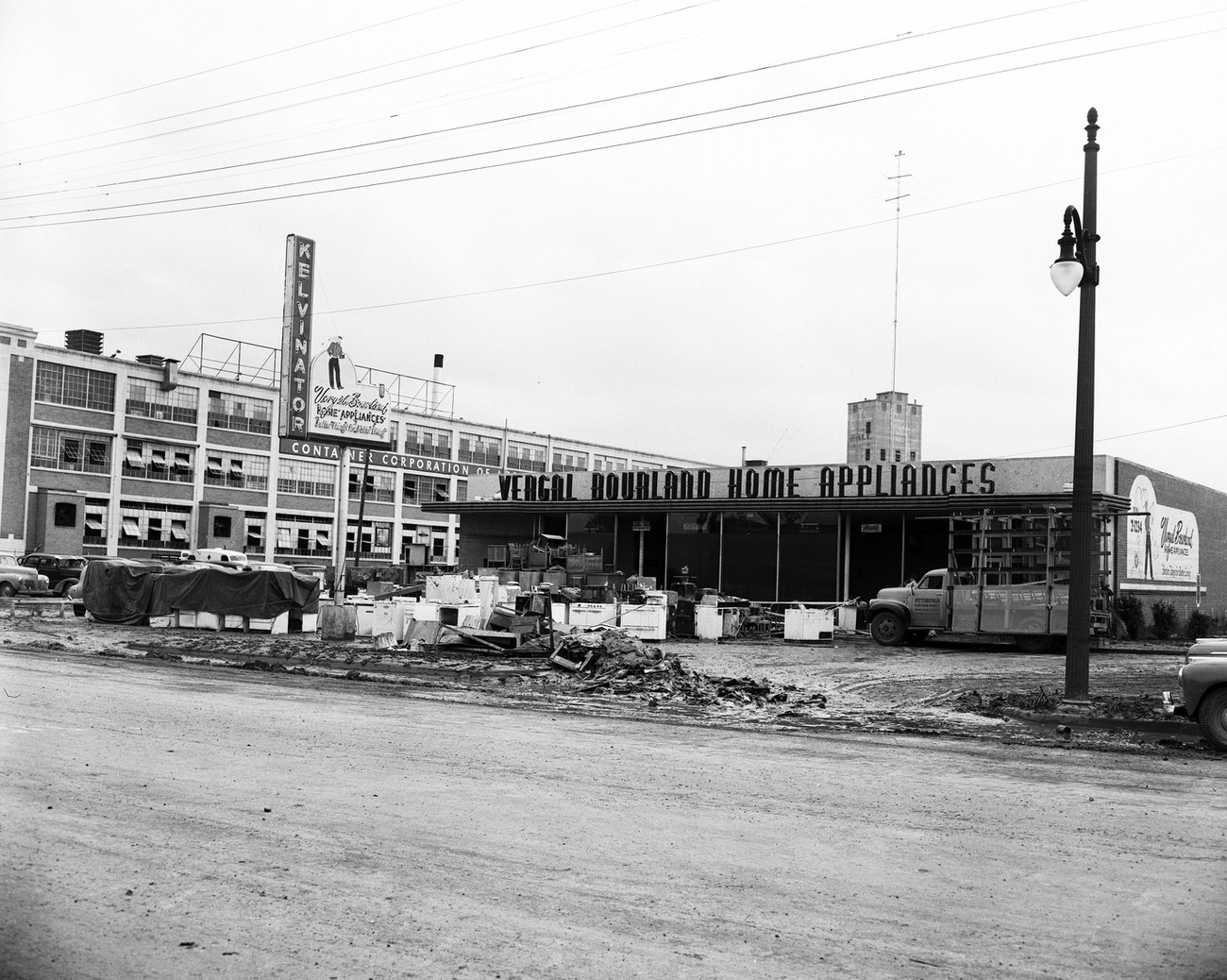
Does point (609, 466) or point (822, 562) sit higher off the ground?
point (609, 466)

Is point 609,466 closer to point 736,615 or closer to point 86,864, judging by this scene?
point 736,615

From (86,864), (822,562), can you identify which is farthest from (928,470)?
(86,864)

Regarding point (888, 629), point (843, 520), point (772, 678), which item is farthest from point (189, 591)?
point (843, 520)

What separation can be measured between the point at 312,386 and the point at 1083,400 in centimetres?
2865

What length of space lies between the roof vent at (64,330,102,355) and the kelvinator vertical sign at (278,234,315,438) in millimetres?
36189

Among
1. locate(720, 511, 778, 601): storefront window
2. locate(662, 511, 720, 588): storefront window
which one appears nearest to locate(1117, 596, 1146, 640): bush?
locate(720, 511, 778, 601): storefront window

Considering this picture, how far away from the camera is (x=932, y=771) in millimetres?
10539

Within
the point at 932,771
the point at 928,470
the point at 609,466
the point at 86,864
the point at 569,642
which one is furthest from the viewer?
the point at 609,466

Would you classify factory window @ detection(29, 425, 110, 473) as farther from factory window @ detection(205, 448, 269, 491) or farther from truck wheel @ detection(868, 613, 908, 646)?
truck wheel @ detection(868, 613, 908, 646)

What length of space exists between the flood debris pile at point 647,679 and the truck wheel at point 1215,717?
5349mm

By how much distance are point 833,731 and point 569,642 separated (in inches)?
332

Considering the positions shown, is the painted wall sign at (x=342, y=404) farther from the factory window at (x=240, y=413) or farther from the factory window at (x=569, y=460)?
the factory window at (x=569, y=460)

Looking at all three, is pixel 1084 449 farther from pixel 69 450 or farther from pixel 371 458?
pixel 371 458

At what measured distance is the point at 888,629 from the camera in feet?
95.3
